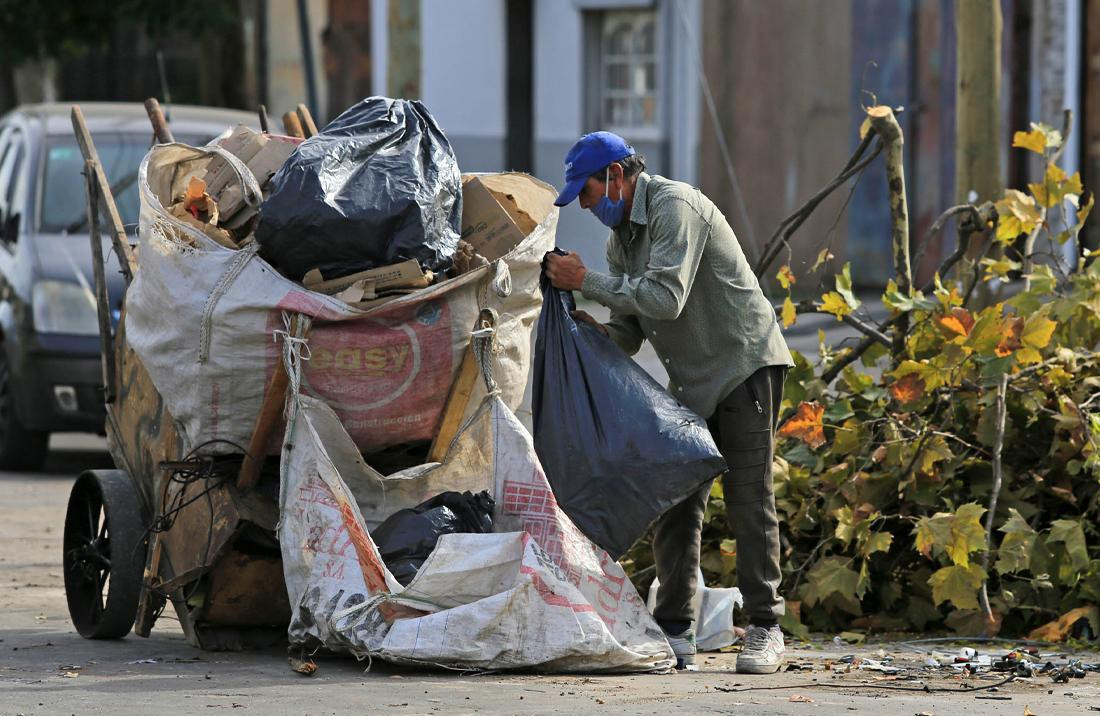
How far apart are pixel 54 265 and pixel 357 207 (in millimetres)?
4598

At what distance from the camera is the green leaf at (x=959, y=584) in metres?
5.89

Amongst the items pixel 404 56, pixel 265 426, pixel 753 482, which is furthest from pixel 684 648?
pixel 404 56

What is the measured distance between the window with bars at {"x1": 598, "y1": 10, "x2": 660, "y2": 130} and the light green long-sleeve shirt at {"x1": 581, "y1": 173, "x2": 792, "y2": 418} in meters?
12.8

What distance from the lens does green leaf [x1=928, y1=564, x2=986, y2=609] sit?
589 centimetres

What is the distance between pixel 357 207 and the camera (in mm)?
5402

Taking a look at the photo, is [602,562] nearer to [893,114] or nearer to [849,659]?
[849,659]

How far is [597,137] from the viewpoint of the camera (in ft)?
18.1

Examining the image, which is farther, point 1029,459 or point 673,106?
point 673,106

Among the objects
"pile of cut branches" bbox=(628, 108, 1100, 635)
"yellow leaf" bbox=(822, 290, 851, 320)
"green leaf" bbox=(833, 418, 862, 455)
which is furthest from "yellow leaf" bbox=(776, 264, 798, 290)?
"green leaf" bbox=(833, 418, 862, 455)

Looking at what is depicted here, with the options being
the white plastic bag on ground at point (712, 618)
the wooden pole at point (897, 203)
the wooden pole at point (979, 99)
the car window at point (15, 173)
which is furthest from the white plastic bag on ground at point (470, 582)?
the car window at point (15, 173)

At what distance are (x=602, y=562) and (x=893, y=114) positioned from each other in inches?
97.2

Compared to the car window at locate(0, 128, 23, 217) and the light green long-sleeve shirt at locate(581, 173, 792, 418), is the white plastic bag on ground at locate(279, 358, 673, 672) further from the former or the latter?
the car window at locate(0, 128, 23, 217)

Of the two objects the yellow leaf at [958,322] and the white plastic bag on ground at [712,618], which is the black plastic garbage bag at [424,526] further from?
the yellow leaf at [958,322]

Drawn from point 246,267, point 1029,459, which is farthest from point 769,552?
point 246,267
